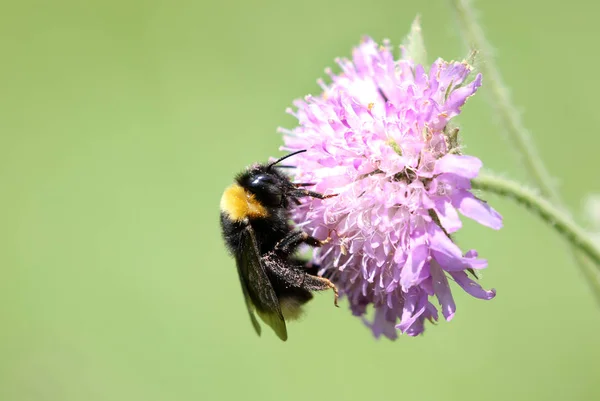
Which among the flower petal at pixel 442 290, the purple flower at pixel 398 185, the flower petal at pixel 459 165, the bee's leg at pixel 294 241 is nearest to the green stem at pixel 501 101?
the purple flower at pixel 398 185

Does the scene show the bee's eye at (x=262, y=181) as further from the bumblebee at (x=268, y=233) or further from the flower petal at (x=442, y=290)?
the flower petal at (x=442, y=290)

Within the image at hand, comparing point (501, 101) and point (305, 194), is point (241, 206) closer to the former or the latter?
point (305, 194)

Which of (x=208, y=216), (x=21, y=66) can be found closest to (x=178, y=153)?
(x=208, y=216)

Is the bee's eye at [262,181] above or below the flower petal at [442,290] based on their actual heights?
above

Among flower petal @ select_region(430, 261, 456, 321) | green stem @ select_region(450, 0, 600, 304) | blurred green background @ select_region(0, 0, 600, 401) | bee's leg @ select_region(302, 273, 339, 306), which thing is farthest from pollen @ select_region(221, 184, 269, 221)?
blurred green background @ select_region(0, 0, 600, 401)

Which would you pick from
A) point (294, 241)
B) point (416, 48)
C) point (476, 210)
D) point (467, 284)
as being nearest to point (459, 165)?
point (476, 210)

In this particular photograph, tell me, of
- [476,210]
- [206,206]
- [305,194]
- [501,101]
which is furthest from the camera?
[206,206]
